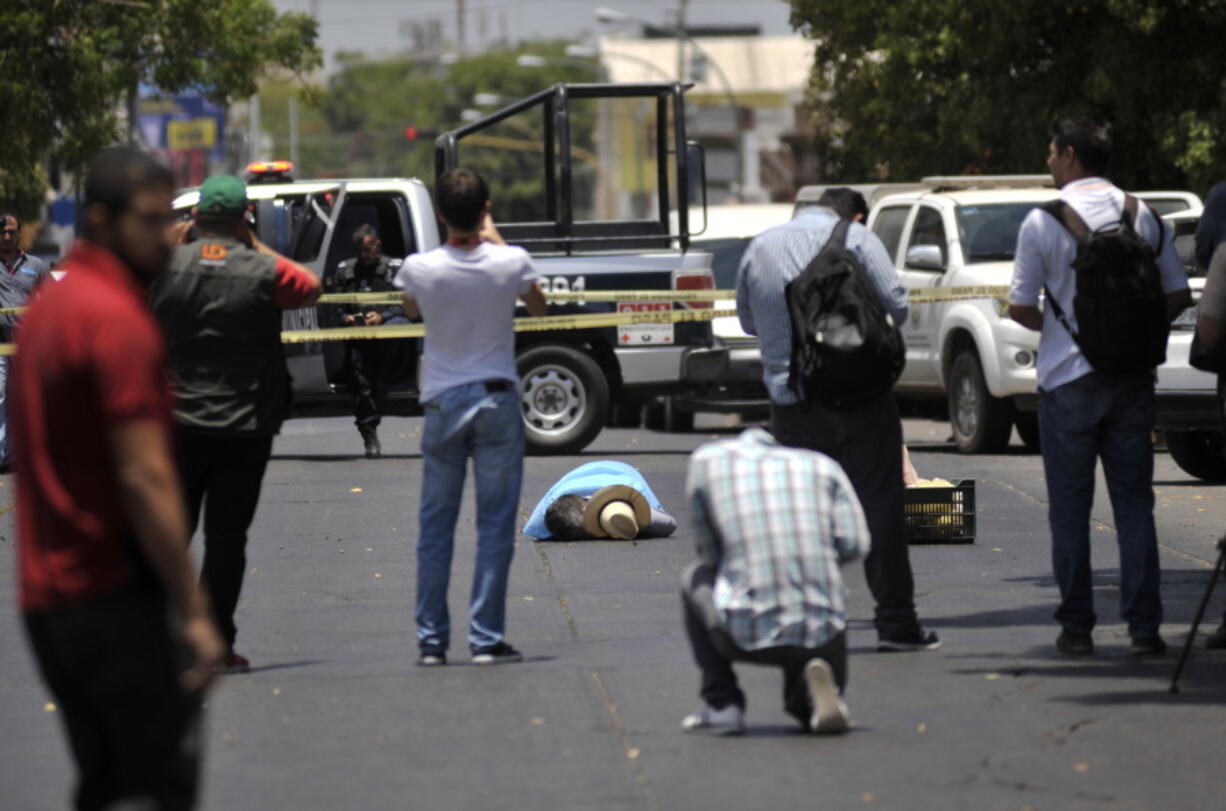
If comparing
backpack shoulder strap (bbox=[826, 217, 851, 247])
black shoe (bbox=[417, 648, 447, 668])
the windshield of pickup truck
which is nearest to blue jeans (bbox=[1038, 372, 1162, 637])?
backpack shoulder strap (bbox=[826, 217, 851, 247])

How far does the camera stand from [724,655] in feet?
20.7

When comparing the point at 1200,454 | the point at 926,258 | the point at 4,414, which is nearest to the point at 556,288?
the point at 926,258

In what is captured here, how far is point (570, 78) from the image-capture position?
416 ft

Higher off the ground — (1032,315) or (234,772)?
(1032,315)

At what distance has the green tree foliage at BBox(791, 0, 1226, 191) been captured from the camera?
21.6 meters

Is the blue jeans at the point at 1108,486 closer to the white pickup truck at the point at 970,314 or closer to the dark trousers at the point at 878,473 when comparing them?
the dark trousers at the point at 878,473

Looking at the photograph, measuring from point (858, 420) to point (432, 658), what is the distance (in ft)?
5.68

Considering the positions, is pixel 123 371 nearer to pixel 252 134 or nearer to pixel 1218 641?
pixel 1218 641

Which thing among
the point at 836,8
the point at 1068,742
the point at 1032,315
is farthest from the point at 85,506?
the point at 836,8

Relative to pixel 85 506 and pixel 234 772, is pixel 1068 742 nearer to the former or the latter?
pixel 234 772

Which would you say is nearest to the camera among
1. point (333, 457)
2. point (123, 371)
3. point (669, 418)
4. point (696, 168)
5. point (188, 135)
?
point (123, 371)

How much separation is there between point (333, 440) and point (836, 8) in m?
11.1

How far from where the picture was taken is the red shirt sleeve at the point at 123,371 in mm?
3773

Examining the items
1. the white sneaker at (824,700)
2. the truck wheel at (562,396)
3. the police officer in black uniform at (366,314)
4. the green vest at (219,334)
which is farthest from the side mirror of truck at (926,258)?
the white sneaker at (824,700)
